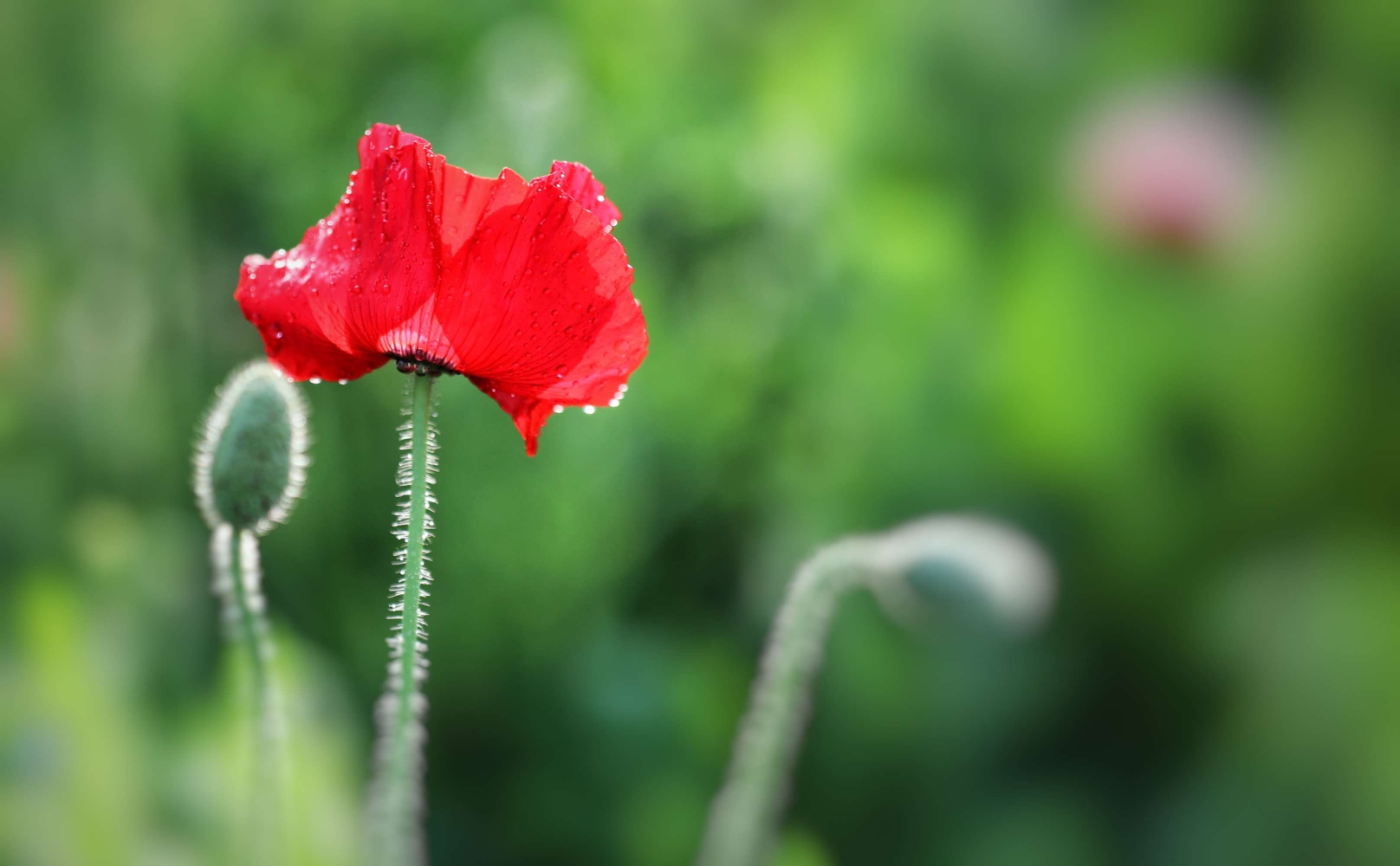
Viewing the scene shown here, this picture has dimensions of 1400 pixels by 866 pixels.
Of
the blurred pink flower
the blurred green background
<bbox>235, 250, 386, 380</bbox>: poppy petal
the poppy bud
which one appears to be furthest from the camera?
the blurred pink flower

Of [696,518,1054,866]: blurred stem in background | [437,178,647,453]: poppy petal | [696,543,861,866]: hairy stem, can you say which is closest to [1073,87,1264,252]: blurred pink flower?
[696,518,1054,866]: blurred stem in background

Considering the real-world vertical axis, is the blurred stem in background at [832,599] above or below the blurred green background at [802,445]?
below

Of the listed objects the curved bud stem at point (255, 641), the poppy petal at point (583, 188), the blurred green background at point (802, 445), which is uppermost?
the blurred green background at point (802, 445)

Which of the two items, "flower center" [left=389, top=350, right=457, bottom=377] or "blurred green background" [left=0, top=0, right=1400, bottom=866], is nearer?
"flower center" [left=389, top=350, right=457, bottom=377]

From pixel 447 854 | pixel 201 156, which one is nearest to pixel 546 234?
pixel 447 854

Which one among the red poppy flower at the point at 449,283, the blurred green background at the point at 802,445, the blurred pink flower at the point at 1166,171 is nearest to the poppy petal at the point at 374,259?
the red poppy flower at the point at 449,283

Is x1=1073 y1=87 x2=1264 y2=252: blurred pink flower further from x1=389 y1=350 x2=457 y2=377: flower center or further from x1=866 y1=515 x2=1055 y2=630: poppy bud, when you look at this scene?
x1=389 y1=350 x2=457 y2=377: flower center

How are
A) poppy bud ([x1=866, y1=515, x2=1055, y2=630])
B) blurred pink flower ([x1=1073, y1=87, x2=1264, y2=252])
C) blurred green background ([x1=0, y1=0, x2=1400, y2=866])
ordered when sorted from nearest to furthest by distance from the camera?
poppy bud ([x1=866, y1=515, x2=1055, y2=630]), blurred green background ([x1=0, y1=0, x2=1400, y2=866]), blurred pink flower ([x1=1073, y1=87, x2=1264, y2=252])

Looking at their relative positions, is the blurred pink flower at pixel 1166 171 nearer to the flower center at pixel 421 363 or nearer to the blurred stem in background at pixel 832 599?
the blurred stem in background at pixel 832 599
